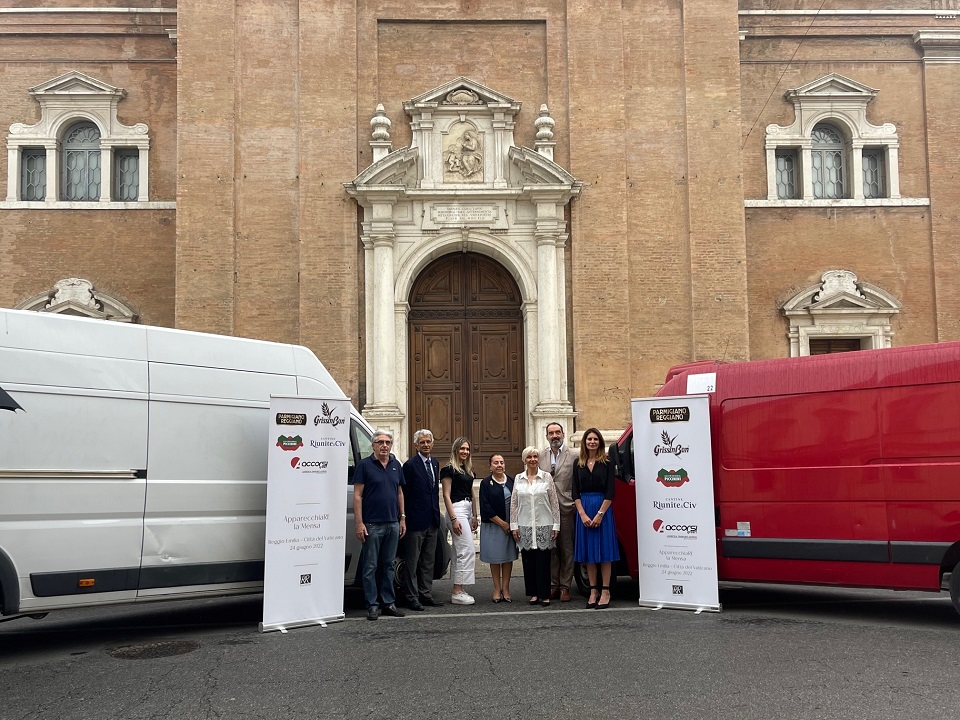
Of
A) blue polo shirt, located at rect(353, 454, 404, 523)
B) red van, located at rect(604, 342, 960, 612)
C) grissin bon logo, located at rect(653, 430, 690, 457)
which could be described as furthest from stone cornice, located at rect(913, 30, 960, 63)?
blue polo shirt, located at rect(353, 454, 404, 523)

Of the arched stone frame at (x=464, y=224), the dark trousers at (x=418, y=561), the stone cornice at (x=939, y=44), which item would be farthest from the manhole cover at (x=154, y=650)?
the stone cornice at (x=939, y=44)

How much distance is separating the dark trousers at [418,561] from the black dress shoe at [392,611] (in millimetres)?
285

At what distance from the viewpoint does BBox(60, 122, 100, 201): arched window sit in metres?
18.5

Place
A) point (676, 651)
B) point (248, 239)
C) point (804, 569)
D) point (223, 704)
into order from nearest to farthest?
point (223, 704) → point (676, 651) → point (804, 569) → point (248, 239)

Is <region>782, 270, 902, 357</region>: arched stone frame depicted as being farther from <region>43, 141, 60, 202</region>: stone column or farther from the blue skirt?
<region>43, 141, 60, 202</region>: stone column

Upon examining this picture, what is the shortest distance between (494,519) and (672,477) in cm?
184

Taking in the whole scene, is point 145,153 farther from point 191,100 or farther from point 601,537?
point 601,537

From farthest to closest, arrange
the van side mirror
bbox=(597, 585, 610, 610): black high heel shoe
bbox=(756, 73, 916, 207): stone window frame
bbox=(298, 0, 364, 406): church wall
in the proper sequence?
bbox=(756, 73, 916, 207): stone window frame
bbox=(298, 0, 364, 406): church wall
the van side mirror
bbox=(597, 585, 610, 610): black high heel shoe

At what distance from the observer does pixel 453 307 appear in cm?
1709

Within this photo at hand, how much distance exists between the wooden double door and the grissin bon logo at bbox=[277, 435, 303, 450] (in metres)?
8.02

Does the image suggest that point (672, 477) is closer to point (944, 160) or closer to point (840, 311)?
point (840, 311)

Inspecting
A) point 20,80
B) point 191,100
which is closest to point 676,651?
point 191,100

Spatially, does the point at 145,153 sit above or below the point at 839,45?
below

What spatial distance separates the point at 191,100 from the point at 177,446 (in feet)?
33.0
